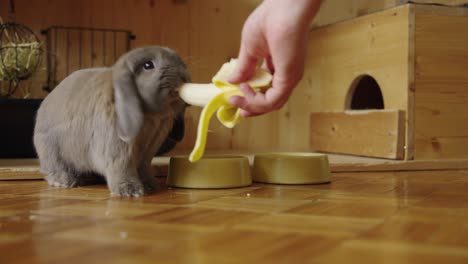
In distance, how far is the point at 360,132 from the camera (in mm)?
1940

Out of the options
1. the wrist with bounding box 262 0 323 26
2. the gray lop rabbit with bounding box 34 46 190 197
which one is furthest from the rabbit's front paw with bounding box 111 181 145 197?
the wrist with bounding box 262 0 323 26

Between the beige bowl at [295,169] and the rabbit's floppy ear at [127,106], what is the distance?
39cm

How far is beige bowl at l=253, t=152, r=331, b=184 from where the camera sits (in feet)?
4.43

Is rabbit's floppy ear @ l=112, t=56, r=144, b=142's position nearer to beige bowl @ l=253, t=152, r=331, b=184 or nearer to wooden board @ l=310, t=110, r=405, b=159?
beige bowl @ l=253, t=152, r=331, b=184

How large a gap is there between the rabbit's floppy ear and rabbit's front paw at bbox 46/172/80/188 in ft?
0.76

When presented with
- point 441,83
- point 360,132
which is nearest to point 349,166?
point 360,132

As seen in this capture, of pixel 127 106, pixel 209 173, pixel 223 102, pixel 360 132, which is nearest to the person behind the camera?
pixel 223 102

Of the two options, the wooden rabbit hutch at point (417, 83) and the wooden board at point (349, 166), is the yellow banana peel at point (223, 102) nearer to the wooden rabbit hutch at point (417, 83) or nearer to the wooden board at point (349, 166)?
the wooden board at point (349, 166)

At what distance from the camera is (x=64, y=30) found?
216 cm

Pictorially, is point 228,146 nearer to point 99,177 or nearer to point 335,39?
point 335,39

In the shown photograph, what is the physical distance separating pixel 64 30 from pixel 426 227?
171cm

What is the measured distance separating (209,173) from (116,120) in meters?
0.25

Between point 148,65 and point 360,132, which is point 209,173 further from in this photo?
point 360,132

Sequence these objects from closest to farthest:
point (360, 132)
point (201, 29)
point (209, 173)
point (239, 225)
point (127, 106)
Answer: point (239, 225) < point (127, 106) < point (209, 173) < point (360, 132) < point (201, 29)
